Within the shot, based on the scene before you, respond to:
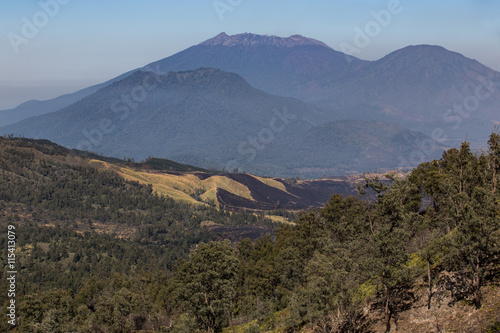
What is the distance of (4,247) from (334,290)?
A: 13519 cm

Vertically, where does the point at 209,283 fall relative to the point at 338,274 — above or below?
below

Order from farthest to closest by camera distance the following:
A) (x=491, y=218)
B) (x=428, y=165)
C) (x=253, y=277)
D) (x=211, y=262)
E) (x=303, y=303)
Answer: (x=428, y=165) < (x=253, y=277) < (x=211, y=262) < (x=303, y=303) < (x=491, y=218)

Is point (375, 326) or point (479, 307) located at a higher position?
point (479, 307)

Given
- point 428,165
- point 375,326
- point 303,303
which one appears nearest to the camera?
point 375,326

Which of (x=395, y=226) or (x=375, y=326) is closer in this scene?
(x=395, y=226)

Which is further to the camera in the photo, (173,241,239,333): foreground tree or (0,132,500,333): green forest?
(173,241,239,333): foreground tree

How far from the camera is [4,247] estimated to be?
5876 inches

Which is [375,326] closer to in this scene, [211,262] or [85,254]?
[211,262]

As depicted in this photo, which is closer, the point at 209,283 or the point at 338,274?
the point at 338,274

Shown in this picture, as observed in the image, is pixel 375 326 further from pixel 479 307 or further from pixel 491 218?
pixel 491 218

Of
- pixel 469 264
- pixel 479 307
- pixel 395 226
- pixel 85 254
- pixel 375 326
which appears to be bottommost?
pixel 85 254

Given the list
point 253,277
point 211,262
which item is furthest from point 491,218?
point 253,277

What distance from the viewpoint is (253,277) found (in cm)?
7794

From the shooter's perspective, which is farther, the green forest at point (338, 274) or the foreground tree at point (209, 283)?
the foreground tree at point (209, 283)
